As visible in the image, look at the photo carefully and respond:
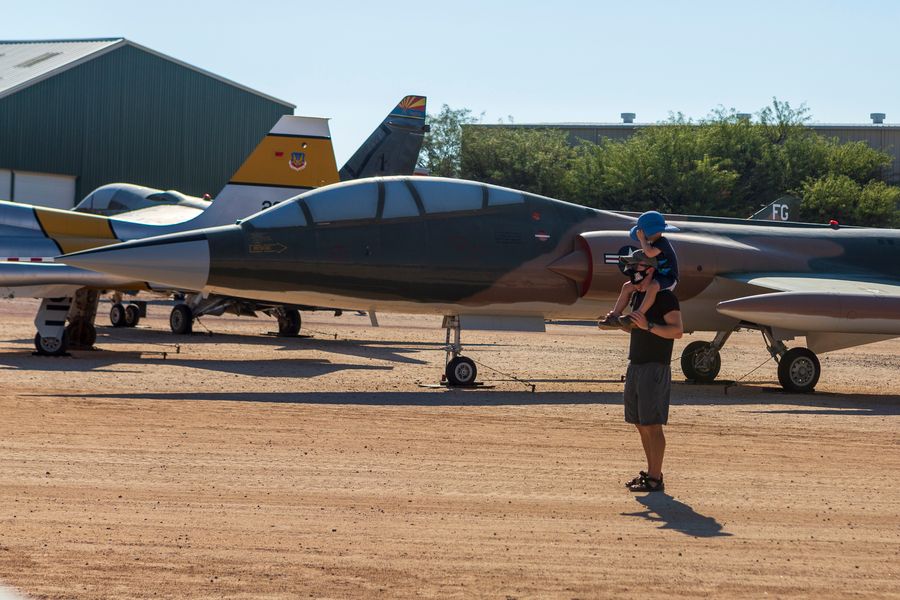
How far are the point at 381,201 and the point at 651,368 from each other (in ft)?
22.9

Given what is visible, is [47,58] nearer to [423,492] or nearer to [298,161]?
[298,161]

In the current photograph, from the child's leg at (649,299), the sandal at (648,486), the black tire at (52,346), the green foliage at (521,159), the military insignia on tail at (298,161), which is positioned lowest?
the black tire at (52,346)

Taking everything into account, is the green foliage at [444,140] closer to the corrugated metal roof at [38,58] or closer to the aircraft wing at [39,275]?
the corrugated metal roof at [38,58]

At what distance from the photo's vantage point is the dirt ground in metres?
6.04

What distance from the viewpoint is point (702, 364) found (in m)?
17.2

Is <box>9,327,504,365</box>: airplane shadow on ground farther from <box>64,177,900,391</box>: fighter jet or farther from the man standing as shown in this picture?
the man standing

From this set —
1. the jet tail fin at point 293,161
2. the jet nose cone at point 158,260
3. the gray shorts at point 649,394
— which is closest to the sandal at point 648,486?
the gray shorts at point 649,394

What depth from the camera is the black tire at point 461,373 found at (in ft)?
50.0

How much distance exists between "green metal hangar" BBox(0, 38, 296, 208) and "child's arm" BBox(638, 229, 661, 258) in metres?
41.1

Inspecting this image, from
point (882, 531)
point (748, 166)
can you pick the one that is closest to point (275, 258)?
point (882, 531)

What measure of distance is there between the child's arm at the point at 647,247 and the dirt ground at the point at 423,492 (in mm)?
1750

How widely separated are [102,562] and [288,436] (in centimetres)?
433

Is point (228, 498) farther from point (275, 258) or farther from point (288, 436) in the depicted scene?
point (275, 258)

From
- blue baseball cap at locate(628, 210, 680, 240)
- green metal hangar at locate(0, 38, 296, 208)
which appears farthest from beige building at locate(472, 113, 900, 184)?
blue baseball cap at locate(628, 210, 680, 240)
